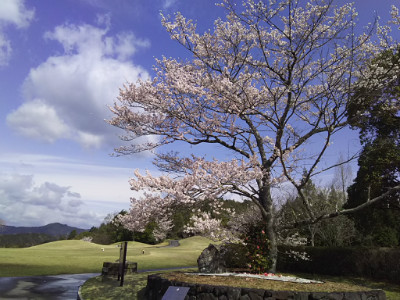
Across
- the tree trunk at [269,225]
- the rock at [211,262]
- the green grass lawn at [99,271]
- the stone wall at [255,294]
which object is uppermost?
the tree trunk at [269,225]

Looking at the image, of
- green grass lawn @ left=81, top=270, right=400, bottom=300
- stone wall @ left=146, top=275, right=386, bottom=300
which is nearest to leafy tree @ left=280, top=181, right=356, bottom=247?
green grass lawn @ left=81, top=270, right=400, bottom=300

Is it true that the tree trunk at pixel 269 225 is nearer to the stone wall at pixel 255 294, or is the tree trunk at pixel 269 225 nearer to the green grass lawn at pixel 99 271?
the green grass lawn at pixel 99 271

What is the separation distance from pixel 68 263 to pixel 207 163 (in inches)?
630

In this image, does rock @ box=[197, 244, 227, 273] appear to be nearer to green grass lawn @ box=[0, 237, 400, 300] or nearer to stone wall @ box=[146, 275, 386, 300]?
green grass lawn @ box=[0, 237, 400, 300]

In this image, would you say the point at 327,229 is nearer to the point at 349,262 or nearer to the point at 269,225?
the point at 349,262

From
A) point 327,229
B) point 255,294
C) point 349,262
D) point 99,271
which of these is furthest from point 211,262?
point 327,229

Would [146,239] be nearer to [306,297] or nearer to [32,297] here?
[32,297]

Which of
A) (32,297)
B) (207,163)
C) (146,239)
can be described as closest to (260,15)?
(207,163)

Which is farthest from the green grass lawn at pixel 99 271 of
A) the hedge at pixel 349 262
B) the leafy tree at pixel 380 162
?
the leafy tree at pixel 380 162

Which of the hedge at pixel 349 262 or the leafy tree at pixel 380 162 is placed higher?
the leafy tree at pixel 380 162

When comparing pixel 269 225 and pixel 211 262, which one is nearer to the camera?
pixel 211 262

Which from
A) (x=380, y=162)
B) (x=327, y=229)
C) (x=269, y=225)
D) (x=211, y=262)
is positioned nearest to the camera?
(x=211, y=262)

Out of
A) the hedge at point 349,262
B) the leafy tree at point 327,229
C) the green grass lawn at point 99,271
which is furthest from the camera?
the leafy tree at point 327,229

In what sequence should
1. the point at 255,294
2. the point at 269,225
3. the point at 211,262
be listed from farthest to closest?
the point at 269,225 → the point at 211,262 → the point at 255,294
